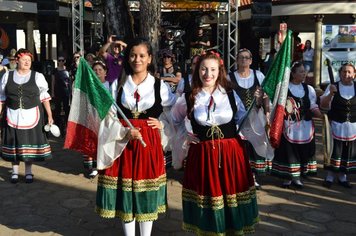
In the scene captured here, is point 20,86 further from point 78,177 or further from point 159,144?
point 159,144

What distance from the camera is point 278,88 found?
11.0 ft

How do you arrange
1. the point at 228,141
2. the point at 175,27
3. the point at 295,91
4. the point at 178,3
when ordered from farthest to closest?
the point at 175,27
the point at 178,3
the point at 295,91
the point at 228,141

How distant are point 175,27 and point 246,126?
13084 mm

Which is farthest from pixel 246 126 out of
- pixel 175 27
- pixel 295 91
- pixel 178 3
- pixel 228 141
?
pixel 175 27

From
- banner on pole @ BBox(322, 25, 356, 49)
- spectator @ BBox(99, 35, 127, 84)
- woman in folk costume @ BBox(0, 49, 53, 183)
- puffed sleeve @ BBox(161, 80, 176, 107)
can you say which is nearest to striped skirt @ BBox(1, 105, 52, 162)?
woman in folk costume @ BBox(0, 49, 53, 183)

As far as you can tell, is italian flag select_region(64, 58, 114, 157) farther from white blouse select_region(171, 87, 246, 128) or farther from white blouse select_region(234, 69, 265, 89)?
white blouse select_region(234, 69, 265, 89)

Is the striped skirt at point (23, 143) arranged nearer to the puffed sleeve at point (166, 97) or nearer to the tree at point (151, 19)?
the puffed sleeve at point (166, 97)

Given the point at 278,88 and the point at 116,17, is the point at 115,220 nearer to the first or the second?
the point at 278,88

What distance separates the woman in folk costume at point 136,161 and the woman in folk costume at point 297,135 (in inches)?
87.8

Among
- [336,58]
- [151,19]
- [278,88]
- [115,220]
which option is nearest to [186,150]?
[278,88]

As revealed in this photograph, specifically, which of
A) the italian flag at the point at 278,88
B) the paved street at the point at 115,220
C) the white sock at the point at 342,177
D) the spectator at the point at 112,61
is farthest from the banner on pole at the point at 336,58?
the italian flag at the point at 278,88

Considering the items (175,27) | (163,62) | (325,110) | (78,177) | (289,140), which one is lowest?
(78,177)

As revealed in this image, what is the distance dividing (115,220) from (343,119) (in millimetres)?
2864

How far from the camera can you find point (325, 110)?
5.45 m
